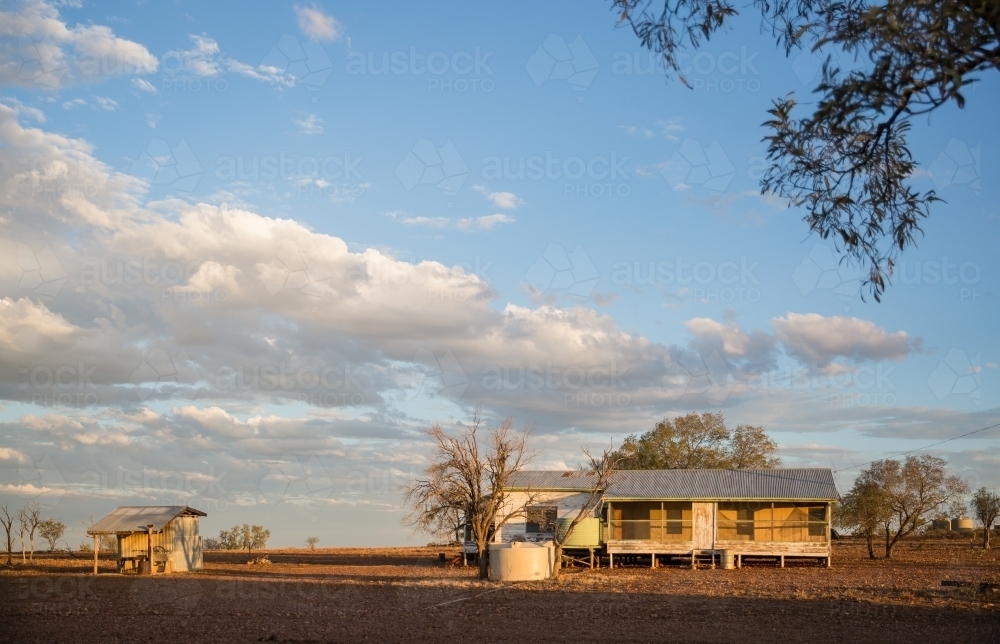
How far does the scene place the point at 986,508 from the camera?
52.7m

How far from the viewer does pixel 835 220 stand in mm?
10531

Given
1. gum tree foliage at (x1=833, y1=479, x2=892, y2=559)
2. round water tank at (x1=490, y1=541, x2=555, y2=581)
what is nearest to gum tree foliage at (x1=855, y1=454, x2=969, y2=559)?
gum tree foliage at (x1=833, y1=479, x2=892, y2=559)

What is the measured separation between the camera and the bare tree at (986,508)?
5067 cm

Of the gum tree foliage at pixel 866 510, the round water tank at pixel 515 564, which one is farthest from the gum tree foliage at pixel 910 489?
the round water tank at pixel 515 564

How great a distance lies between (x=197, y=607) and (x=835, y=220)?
62.3 feet

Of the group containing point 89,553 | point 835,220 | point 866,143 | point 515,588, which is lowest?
point 89,553

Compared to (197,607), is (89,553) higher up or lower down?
lower down

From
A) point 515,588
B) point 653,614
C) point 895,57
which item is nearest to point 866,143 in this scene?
point 895,57

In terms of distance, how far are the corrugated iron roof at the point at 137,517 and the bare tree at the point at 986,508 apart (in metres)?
41.4

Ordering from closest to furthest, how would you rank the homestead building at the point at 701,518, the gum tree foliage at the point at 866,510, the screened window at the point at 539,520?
the homestead building at the point at 701,518 → the screened window at the point at 539,520 → the gum tree foliage at the point at 866,510

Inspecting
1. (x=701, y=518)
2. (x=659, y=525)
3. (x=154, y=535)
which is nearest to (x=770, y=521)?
(x=701, y=518)

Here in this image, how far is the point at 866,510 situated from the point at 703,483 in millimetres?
8177

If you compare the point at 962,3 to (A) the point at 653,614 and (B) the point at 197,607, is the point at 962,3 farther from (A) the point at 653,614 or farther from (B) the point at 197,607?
(B) the point at 197,607

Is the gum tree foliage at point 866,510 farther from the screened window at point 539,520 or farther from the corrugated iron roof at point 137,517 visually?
the corrugated iron roof at point 137,517
